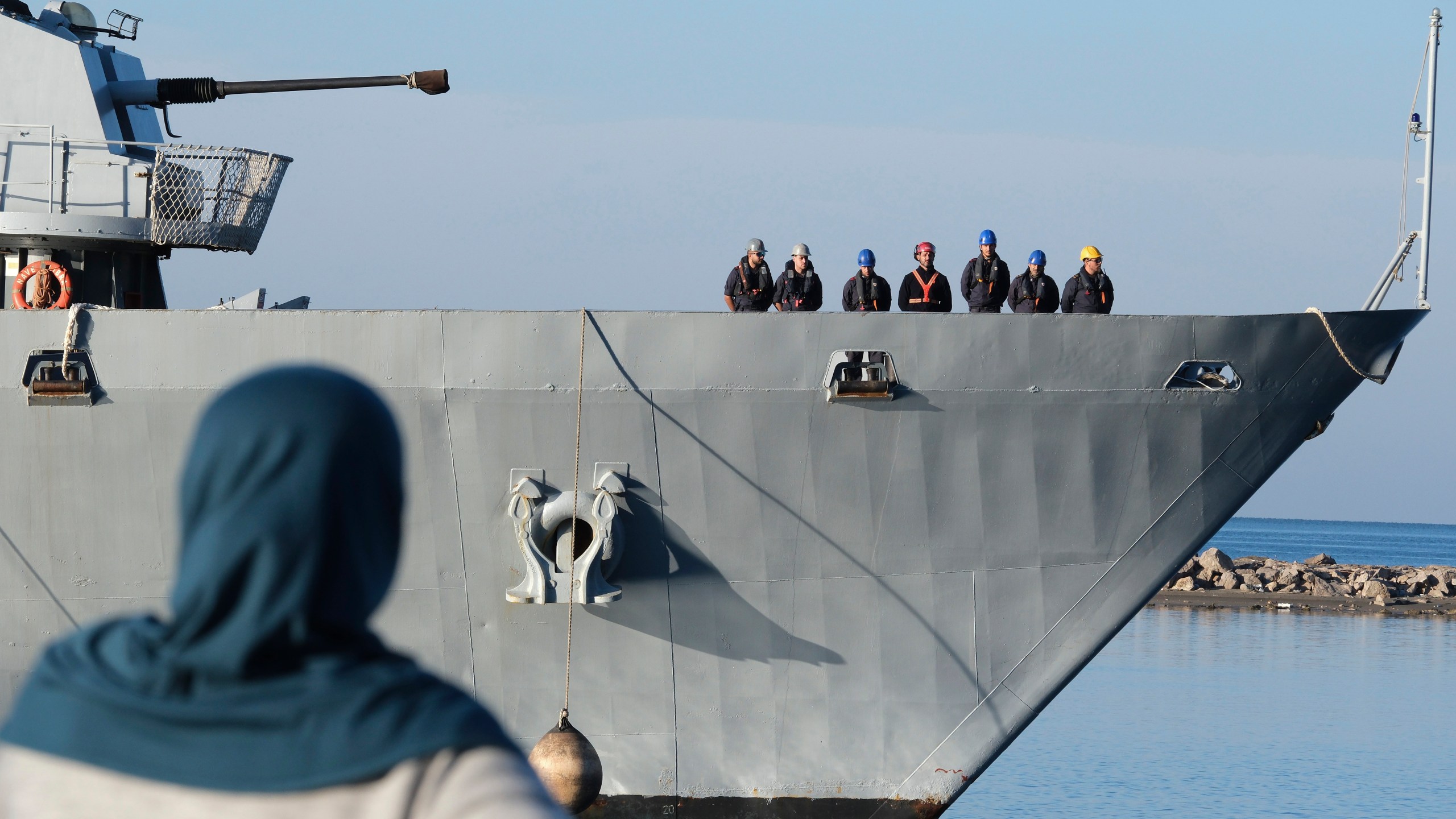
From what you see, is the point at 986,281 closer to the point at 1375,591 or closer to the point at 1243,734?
the point at 1243,734

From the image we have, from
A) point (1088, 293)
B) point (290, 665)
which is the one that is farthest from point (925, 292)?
point (290, 665)

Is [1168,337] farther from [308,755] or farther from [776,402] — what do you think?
[308,755]

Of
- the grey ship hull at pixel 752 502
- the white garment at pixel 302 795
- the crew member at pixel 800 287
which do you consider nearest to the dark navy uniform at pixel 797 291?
the crew member at pixel 800 287

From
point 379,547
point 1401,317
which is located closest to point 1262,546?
point 1401,317

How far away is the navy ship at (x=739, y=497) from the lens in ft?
35.7

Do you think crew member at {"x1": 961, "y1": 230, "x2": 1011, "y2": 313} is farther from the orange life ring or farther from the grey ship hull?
the orange life ring

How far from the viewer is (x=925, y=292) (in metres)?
12.1

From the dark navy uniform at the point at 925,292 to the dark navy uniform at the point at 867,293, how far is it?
14 centimetres

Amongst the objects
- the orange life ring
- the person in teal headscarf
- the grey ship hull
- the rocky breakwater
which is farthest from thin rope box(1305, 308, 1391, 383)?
the rocky breakwater

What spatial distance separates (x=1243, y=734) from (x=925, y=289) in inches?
464

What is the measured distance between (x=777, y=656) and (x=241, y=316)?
461cm

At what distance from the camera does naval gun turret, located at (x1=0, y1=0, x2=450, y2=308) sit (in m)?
12.4

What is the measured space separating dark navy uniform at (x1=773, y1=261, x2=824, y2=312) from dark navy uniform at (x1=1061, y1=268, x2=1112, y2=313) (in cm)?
200

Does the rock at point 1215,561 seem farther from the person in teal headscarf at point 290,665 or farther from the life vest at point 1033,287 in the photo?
the person in teal headscarf at point 290,665
